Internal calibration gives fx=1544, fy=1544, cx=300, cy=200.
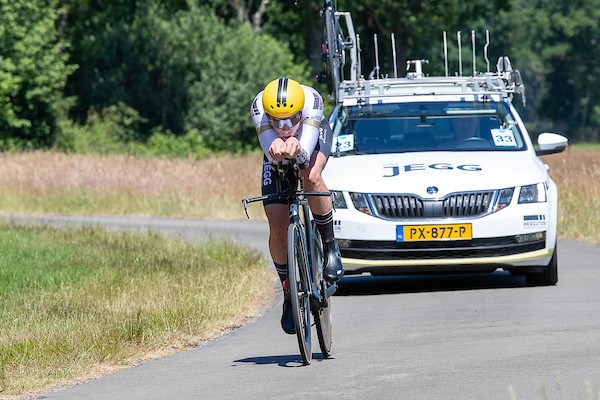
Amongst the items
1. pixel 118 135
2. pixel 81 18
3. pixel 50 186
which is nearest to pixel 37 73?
pixel 118 135

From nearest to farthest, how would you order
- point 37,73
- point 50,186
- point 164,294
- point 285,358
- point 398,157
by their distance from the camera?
point 285,358
point 164,294
point 398,157
point 50,186
point 37,73

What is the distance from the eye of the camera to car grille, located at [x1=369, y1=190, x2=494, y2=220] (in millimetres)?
12562

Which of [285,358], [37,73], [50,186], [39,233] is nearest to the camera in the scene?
[285,358]

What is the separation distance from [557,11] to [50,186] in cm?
8417

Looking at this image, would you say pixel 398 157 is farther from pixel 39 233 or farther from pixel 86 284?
pixel 39 233

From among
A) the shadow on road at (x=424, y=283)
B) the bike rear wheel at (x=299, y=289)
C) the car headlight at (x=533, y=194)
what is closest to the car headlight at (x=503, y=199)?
the car headlight at (x=533, y=194)

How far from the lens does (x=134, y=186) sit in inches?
1208

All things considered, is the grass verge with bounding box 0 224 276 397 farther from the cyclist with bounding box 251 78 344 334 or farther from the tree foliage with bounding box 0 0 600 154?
the tree foliage with bounding box 0 0 600 154

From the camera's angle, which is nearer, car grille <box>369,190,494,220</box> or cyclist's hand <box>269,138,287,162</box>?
cyclist's hand <box>269,138,287,162</box>

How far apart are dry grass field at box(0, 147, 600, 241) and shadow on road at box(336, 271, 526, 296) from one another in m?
11.1

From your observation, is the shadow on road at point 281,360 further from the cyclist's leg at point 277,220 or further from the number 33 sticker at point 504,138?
the number 33 sticker at point 504,138

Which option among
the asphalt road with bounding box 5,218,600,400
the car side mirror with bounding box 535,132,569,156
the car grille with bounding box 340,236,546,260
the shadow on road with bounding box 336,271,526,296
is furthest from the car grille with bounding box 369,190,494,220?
the car side mirror with bounding box 535,132,569,156

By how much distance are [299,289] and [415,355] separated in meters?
0.79

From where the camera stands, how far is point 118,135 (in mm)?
56875
